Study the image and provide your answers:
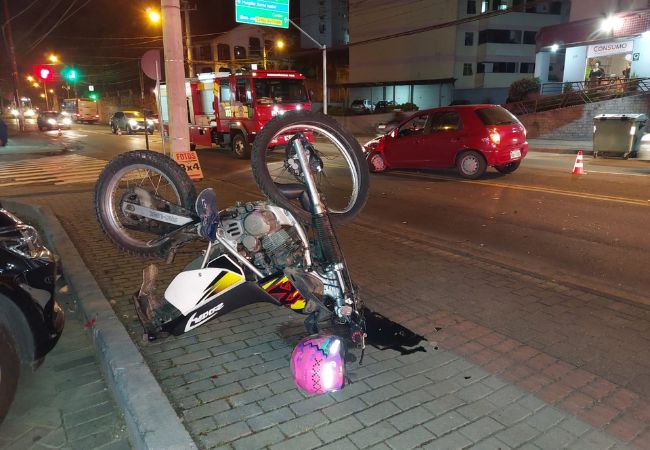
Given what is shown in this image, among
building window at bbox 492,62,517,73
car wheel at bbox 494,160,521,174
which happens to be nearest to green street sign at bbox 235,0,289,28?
car wheel at bbox 494,160,521,174

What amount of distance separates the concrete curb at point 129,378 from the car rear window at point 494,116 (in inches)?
383

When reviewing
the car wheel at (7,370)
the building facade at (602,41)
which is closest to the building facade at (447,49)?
the building facade at (602,41)

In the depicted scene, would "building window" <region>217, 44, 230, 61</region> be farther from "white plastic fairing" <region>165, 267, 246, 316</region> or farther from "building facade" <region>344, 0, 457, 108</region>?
"white plastic fairing" <region>165, 267, 246, 316</region>

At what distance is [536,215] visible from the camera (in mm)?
8531

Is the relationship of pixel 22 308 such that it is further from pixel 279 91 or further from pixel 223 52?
pixel 223 52

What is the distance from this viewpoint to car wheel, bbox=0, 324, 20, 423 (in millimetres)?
2959

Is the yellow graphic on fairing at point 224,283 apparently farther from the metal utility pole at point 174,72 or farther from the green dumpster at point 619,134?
the green dumpster at point 619,134

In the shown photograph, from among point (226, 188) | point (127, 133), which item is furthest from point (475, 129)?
point (127, 133)

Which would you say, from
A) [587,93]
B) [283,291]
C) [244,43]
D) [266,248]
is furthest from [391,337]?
[244,43]

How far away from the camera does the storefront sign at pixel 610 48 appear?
80.8 feet

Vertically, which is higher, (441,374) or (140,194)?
(140,194)

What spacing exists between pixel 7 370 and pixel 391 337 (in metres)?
2.67

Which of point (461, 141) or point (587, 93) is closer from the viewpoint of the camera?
point (461, 141)

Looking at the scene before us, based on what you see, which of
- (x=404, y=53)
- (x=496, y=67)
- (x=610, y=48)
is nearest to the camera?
(x=610, y=48)
